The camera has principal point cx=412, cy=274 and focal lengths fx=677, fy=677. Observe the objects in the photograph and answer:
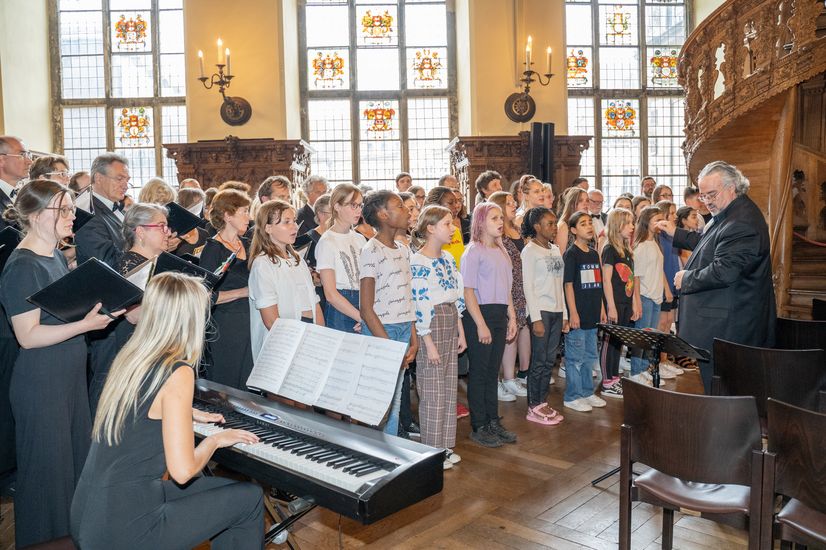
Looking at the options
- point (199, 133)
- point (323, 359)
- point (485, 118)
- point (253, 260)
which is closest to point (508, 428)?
point (253, 260)

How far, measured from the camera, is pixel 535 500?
10.9ft

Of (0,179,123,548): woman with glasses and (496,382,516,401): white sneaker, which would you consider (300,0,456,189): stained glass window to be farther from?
(0,179,123,548): woman with glasses

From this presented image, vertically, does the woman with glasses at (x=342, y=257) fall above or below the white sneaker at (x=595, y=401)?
above

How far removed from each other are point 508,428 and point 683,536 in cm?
164

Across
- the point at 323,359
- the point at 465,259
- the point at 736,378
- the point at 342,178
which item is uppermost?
the point at 342,178

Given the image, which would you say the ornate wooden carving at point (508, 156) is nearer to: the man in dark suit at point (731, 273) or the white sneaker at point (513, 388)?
the white sneaker at point (513, 388)

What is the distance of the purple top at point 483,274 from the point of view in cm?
407

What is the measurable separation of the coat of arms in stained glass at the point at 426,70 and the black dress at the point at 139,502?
9.77m

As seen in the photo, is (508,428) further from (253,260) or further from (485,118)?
(485,118)

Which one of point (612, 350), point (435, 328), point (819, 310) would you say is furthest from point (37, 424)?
point (819, 310)

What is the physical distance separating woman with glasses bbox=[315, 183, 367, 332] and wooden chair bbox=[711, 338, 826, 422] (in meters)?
1.91

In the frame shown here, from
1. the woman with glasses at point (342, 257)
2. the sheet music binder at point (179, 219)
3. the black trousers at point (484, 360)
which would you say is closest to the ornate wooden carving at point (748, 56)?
the black trousers at point (484, 360)

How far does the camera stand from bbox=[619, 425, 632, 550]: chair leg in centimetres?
243

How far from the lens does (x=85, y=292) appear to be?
2.39m
